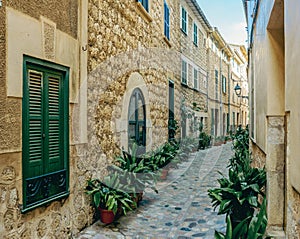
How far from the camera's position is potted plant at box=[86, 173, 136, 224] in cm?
471

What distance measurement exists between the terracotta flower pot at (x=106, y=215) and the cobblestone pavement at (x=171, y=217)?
78 mm

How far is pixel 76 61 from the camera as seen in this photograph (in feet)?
14.3

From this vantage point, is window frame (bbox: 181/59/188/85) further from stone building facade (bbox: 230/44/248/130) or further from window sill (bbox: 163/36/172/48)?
stone building facade (bbox: 230/44/248/130)

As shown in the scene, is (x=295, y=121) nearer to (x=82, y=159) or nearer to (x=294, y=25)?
(x=294, y=25)

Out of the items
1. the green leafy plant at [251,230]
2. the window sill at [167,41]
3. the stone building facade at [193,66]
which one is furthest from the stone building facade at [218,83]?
the green leafy plant at [251,230]

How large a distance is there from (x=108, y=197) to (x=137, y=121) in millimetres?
2853

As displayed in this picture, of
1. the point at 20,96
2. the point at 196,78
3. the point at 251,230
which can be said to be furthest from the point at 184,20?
the point at 251,230

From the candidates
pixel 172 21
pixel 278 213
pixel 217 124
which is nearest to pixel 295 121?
pixel 278 213

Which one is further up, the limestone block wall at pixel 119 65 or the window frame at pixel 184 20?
the window frame at pixel 184 20

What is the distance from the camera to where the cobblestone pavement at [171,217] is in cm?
458

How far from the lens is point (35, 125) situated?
351 centimetres

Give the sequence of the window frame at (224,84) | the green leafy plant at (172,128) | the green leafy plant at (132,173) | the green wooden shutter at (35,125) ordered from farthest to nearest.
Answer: the window frame at (224,84)
the green leafy plant at (172,128)
the green leafy plant at (132,173)
the green wooden shutter at (35,125)

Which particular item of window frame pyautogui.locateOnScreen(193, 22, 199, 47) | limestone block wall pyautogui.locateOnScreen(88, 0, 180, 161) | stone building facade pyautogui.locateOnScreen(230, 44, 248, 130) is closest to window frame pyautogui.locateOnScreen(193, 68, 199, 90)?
window frame pyautogui.locateOnScreen(193, 22, 199, 47)

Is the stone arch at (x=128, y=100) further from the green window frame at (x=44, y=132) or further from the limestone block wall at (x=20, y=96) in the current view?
the green window frame at (x=44, y=132)
